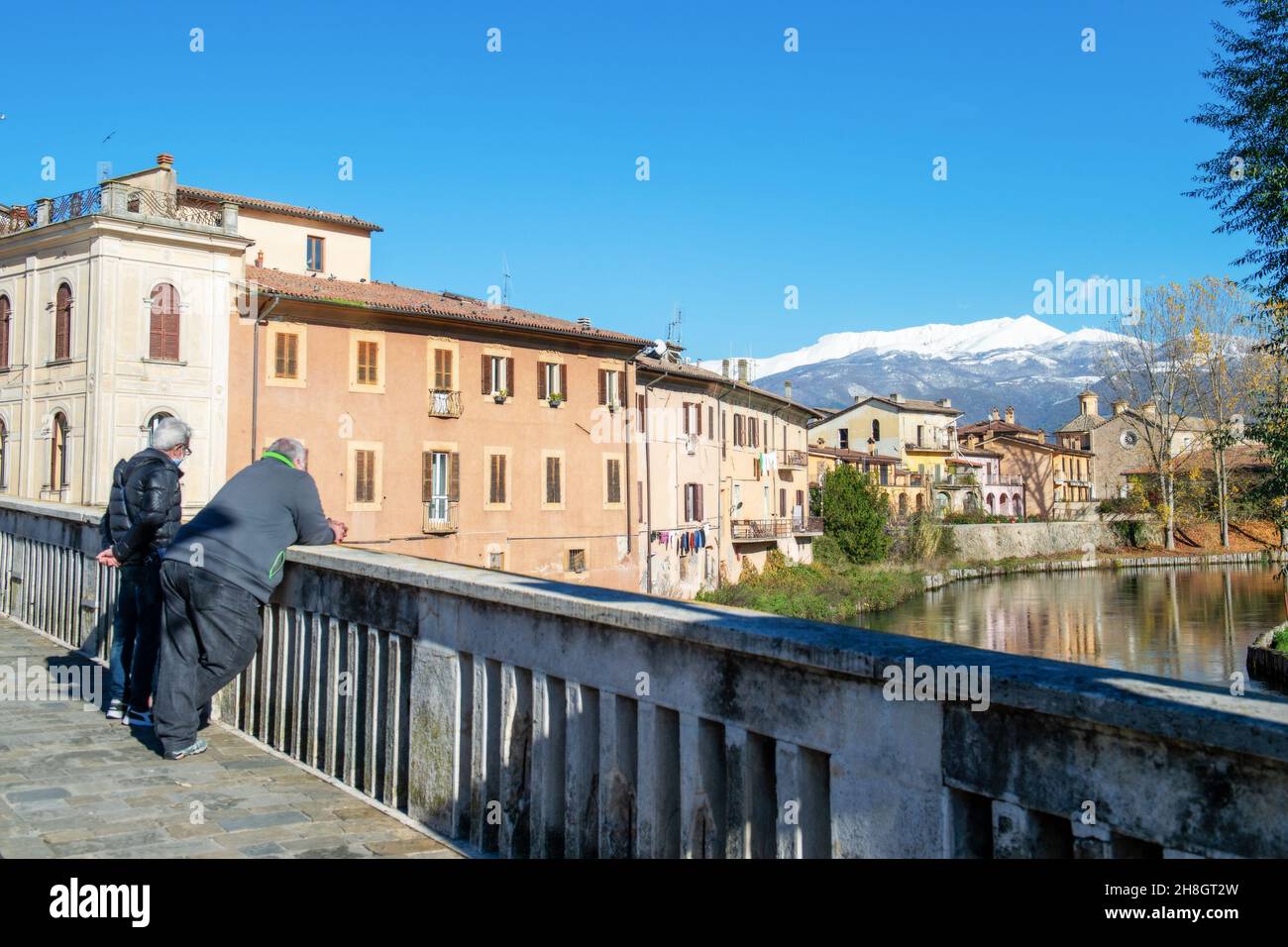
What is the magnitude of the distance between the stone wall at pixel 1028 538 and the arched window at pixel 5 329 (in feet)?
160

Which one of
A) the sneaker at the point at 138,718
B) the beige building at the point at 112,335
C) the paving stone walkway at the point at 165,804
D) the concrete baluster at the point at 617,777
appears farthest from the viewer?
the beige building at the point at 112,335

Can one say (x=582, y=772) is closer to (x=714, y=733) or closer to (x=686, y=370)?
(x=714, y=733)

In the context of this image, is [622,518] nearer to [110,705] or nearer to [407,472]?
[407,472]

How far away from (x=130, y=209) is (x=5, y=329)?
5.75 m

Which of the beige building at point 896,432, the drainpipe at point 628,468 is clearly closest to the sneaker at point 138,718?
the drainpipe at point 628,468

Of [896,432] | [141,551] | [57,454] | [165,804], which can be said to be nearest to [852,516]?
[896,432]

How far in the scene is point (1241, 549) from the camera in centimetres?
6606

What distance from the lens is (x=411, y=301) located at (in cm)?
3491

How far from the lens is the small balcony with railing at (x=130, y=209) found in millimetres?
29844

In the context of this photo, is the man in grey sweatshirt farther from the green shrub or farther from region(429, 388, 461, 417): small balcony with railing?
the green shrub

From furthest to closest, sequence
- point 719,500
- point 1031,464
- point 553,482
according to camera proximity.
→ 1. point 1031,464
2. point 719,500
3. point 553,482

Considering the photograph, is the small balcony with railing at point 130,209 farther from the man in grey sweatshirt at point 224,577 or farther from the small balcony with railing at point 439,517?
the man in grey sweatshirt at point 224,577
